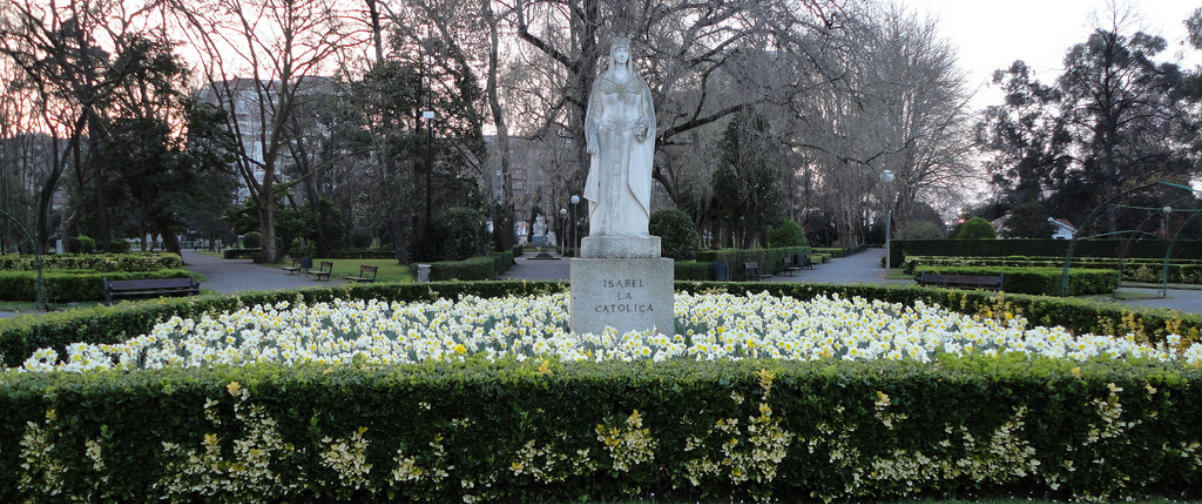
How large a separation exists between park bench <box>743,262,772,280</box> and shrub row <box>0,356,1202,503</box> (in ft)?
55.5

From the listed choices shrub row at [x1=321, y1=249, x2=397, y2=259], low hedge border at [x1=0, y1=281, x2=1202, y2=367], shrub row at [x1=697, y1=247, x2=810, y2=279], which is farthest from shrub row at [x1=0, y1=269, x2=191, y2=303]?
shrub row at [x1=321, y1=249, x2=397, y2=259]

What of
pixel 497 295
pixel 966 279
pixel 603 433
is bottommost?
pixel 603 433

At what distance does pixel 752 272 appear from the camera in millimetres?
21641

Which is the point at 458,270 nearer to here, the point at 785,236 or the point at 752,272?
the point at 752,272

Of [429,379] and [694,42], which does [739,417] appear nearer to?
[429,379]

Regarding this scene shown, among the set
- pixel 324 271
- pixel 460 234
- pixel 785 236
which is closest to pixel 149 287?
pixel 324 271

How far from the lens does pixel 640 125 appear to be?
695 centimetres

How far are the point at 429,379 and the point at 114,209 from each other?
3416cm

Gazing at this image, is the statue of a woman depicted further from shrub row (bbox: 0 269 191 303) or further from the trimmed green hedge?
shrub row (bbox: 0 269 191 303)

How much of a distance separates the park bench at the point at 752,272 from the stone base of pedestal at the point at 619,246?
1438 cm

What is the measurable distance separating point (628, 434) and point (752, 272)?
61.8 feet

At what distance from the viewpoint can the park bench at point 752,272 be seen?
20.5 m

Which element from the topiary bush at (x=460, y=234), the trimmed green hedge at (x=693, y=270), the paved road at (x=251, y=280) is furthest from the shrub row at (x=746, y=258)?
the paved road at (x=251, y=280)

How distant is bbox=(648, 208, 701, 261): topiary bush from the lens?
20266 mm
